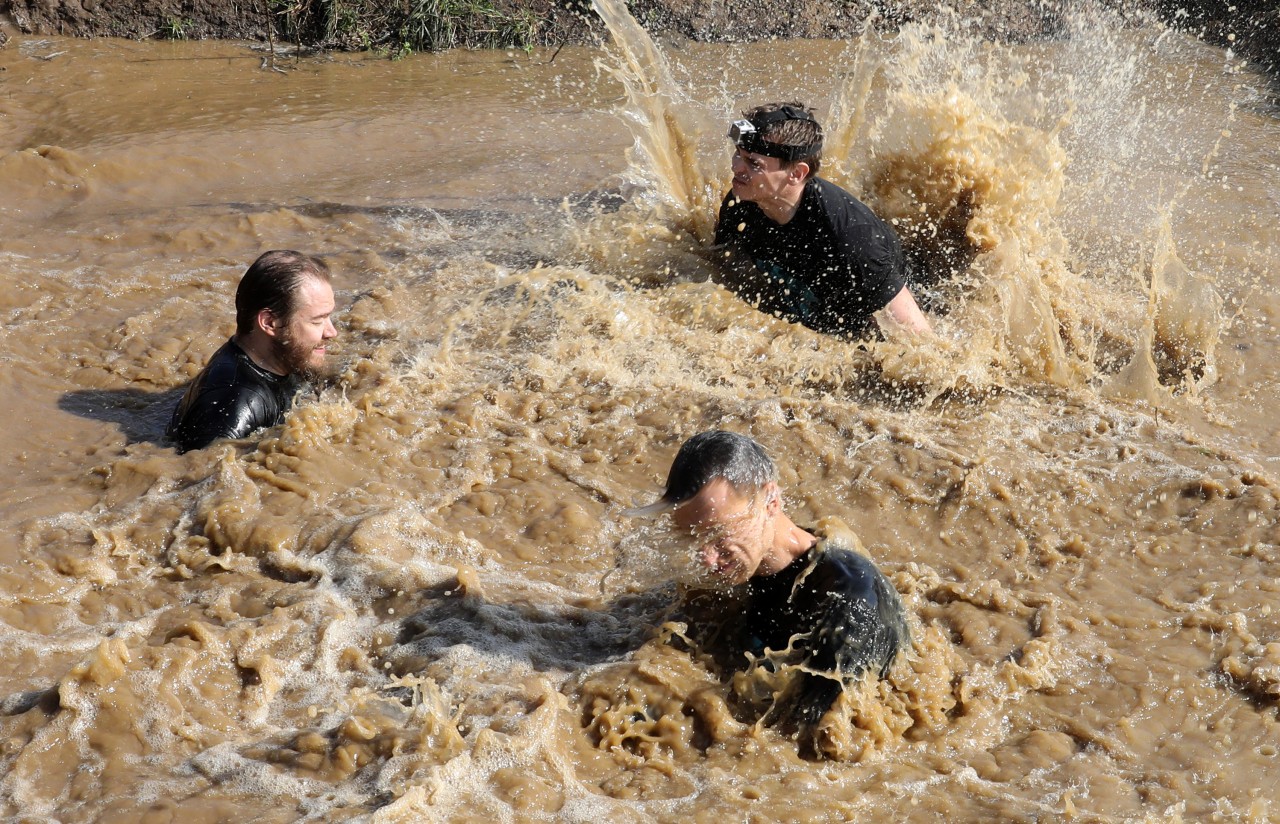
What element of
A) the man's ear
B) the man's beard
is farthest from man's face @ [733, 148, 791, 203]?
the man's ear

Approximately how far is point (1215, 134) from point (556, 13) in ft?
19.6

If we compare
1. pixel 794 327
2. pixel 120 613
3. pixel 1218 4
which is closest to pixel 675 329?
pixel 794 327

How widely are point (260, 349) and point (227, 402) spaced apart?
0.28m

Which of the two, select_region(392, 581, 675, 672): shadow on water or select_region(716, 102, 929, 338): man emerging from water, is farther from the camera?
select_region(716, 102, 929, 338): man emerging from water

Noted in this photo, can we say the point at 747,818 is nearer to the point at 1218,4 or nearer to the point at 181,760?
the point at 181,760

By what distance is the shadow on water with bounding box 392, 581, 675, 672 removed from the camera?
375 centimetres

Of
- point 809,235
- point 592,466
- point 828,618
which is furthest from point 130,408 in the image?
point 828,618

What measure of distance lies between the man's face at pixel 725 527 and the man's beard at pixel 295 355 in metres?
2.55

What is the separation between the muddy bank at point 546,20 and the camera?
10203 mm

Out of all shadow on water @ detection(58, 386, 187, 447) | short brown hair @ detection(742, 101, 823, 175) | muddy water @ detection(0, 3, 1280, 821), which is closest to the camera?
muddy water @ detection(0, 3, 1280, 821)

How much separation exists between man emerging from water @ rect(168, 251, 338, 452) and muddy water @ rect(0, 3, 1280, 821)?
19 cm

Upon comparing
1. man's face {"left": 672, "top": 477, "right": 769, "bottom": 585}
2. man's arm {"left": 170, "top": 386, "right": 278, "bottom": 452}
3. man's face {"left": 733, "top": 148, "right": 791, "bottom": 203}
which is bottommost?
man's arm {"left": 170, "top": 386, "right": 278, "bottom": 452}

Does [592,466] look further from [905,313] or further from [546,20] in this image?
[546,20]

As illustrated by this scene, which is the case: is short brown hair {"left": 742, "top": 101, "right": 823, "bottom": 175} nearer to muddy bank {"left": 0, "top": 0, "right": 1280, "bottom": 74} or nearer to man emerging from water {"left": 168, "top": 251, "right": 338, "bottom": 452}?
man emerging from water {"left": 168, "top": 251, "right": 338, "bottom": 452}
